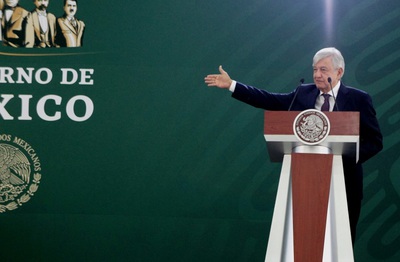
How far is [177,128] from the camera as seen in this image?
4.96m

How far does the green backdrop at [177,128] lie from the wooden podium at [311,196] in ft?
5.26

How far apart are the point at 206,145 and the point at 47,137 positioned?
1.08 metres

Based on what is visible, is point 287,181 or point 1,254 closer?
point 287,181

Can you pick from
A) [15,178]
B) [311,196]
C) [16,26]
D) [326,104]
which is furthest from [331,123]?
[16,26]

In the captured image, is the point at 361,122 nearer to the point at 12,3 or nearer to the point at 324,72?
the point at 324,72

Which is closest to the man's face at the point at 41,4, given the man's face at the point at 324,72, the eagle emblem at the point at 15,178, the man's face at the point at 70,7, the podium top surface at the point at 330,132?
the man's face at the point at 70,7

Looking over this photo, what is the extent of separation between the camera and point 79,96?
5.00 metres

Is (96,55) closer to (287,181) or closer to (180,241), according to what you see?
(180,241)

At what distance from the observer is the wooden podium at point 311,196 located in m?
3.22

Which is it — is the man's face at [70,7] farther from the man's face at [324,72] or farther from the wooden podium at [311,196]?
the wooden podium at [311,196]

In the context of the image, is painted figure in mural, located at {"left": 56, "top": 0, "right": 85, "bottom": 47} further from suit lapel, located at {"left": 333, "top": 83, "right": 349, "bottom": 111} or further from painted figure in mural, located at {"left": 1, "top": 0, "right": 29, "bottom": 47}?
suit lapel, located at {"left": 333, "top": 83, "right": 349, "bottom": 111}

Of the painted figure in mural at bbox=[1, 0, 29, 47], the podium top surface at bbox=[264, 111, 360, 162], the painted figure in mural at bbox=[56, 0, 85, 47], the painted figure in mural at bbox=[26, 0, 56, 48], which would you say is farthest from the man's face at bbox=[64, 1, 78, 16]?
the podium top surface at bbox=[264, 111, 360, 162]

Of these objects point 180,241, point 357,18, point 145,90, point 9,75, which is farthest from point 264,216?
point 9,75

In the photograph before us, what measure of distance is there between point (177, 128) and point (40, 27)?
3.89 feet
